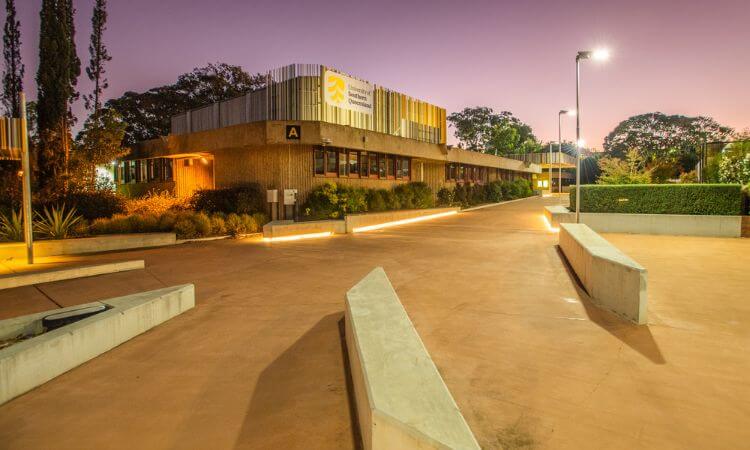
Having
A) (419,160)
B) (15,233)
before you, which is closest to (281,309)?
(15,233)

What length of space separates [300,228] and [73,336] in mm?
11270

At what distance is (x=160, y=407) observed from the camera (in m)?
3.47

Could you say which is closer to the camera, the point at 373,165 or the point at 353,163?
the point at 353,163

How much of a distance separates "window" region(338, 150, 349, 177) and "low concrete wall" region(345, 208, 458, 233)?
8.80 ft

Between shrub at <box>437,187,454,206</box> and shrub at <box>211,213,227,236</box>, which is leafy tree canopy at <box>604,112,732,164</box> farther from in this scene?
shrub at <box>211,213,227,236</box>

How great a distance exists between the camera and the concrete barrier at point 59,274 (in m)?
7.24

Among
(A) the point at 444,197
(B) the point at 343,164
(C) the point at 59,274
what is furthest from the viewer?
(A) the point at 444,197

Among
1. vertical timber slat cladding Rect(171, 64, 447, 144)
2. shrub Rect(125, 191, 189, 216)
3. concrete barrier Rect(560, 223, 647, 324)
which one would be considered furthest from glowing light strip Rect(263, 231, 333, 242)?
concrete barrier Rect(560, 223, 647, 324)

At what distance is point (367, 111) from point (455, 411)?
20353 mm

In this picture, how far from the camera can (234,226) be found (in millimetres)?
15031

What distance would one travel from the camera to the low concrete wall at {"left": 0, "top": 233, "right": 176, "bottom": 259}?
10.3m

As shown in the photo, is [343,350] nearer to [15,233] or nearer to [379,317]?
[379,317]

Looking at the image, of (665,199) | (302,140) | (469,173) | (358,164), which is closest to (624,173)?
(665,199)

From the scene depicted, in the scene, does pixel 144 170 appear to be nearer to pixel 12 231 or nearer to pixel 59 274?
pixel 12 231
